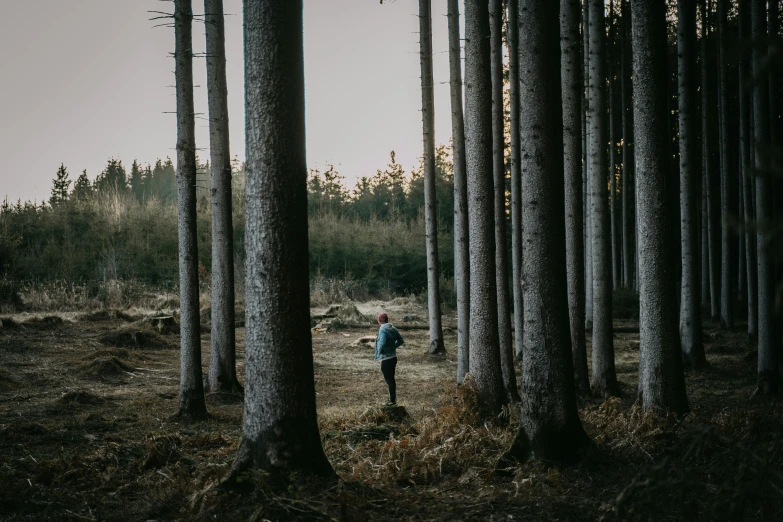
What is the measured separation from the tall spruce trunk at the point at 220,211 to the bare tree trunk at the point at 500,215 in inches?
190

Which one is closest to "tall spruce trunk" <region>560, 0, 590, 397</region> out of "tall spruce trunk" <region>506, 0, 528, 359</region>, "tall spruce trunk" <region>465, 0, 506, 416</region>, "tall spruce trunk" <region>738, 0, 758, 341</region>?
"tall spruce trunk" <region>465, 0, 506, 416</region>

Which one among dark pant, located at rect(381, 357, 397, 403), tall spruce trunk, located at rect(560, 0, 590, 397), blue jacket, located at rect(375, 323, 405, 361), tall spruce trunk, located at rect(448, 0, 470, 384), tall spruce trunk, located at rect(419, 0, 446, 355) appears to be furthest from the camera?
tall spruce trunk, located at rect(419, 0, 446, 355)

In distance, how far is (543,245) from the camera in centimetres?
668

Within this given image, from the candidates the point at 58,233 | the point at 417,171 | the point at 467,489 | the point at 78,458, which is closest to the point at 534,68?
the point at 467,489

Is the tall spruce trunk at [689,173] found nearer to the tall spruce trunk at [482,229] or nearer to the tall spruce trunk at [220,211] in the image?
the tall spruce trunk at [482,229]

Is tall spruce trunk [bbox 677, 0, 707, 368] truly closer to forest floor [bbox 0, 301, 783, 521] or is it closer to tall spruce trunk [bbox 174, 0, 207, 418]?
forest floor [bbox 0, 301, 783, 521]

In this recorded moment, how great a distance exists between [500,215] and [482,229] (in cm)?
259

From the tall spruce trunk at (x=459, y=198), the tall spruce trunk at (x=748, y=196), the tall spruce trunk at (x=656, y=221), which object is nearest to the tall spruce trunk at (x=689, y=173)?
the tall spruce trunk at (x=656, y=221)

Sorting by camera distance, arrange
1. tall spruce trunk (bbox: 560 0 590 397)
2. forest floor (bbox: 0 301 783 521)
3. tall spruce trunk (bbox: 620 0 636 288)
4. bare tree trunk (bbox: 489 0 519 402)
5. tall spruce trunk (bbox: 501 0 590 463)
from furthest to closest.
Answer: tall spruce trunk (bbox: 620 0 636 288) → bare tree trunk (bbox: 489 0 519 402) → tall spruce trunk (bbox: 560 0 590 397) → tall spruce trunk (bbox: 501 0 590 463) → forest floor (bbox: 0 301 783 521)

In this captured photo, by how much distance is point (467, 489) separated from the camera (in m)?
5.97

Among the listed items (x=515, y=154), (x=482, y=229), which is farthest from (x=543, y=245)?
(x=515, y=154)

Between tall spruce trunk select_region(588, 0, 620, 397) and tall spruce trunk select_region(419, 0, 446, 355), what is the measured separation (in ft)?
17.5

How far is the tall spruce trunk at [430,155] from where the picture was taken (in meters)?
16.5

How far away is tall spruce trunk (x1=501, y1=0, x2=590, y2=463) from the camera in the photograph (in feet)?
21.7
